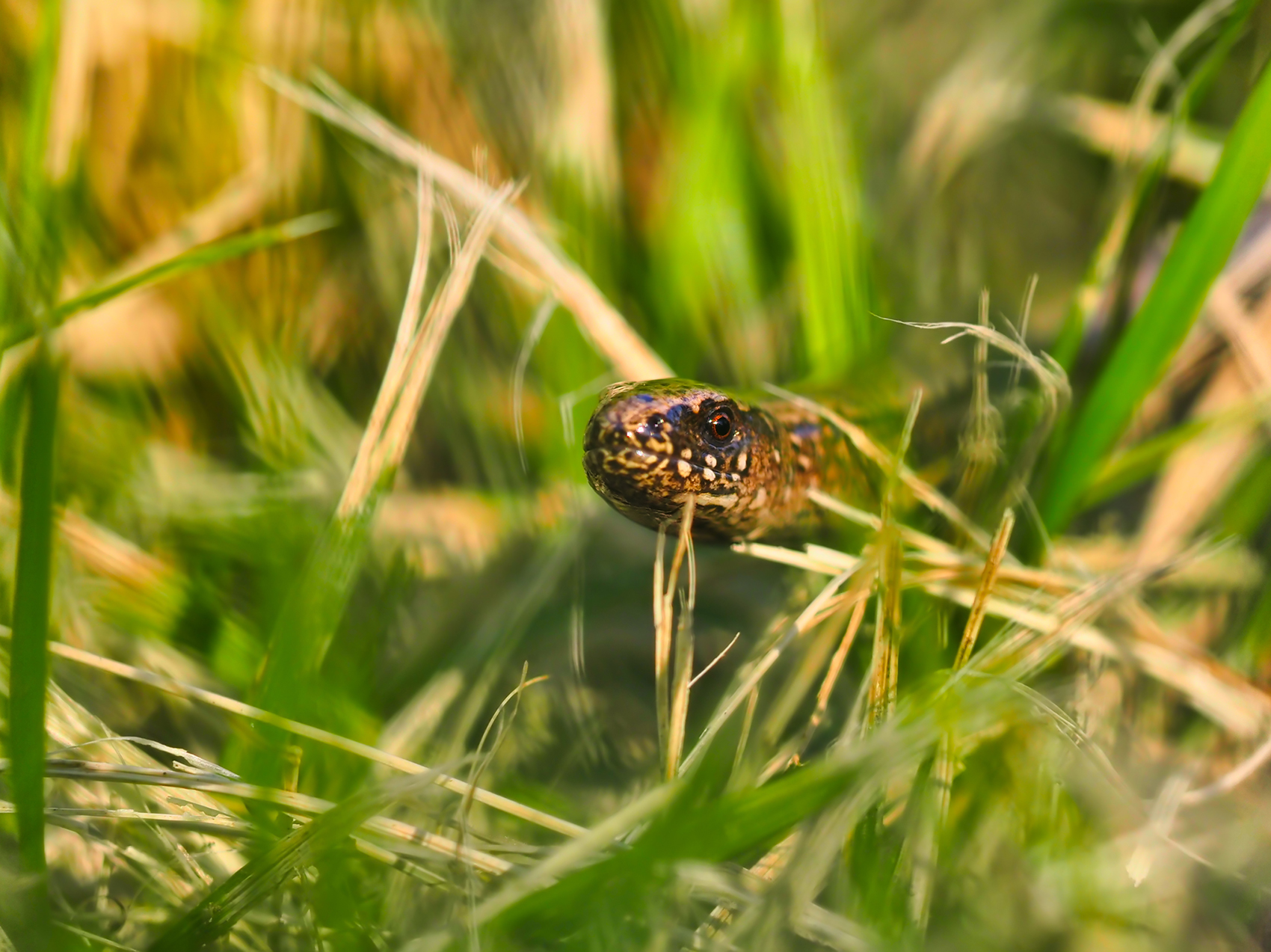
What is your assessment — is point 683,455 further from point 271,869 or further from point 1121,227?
point 1121,227

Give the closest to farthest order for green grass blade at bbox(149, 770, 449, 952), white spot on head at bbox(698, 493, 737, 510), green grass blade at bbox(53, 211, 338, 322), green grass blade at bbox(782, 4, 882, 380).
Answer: green grass blade at bbox(149, 770, 449, 952)
white spot on head at bbox(698, 493, 737, 510)
green grass blade at bbox(53, 211, 338, 322)
green grass blade at bbox(782, 4, 882, 380)

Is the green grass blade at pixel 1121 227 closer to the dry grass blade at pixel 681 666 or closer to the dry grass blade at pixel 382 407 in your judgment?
the dry grass blade at pixel 681 666

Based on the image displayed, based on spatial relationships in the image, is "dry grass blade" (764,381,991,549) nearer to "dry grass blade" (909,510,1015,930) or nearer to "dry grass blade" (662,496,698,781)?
"dry grass blade" (909,510,1015,930)

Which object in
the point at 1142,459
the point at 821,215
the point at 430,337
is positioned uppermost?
the point at 821,215

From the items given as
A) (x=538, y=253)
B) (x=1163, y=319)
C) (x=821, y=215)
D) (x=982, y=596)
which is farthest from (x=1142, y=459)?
(x=538, y=253)

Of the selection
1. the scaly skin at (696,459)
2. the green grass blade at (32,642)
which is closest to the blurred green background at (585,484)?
the green grass blade at (32,642)

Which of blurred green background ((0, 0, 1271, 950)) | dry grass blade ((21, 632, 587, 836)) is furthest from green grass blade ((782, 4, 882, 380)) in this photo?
dry grass blade ((21, 632, 587, 836))
